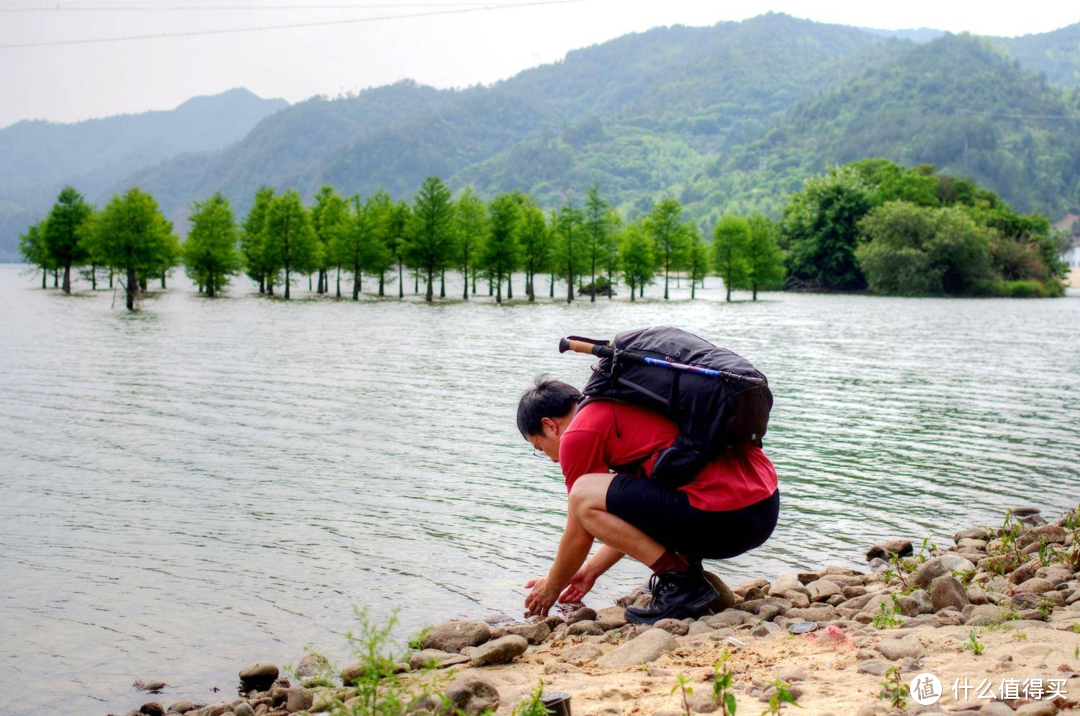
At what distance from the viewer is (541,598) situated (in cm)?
692

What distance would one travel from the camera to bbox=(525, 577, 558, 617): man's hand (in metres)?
6.87

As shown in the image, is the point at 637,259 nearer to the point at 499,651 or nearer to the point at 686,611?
the point at 686,611

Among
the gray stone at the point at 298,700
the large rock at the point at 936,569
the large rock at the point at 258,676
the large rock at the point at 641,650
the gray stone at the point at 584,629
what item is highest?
the large rock at the point at 936,569

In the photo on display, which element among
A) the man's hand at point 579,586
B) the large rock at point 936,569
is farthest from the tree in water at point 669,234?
the man's hand at point 579,586

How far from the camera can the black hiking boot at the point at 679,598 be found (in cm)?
656

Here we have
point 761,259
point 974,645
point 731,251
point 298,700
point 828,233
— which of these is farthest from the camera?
point 828,233

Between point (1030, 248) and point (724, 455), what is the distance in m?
112

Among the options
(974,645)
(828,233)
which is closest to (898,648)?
(974,645)

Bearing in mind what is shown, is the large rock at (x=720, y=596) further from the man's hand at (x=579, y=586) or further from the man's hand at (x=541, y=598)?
the man's hand at (x=541, y=598)

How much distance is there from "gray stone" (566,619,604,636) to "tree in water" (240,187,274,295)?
9426 centimetres

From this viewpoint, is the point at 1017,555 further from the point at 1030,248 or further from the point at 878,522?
the point at 1030,248

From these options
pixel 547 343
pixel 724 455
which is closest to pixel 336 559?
pixel 724 455

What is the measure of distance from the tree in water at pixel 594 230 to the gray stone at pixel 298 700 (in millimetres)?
95788

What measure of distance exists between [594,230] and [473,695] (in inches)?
3909
